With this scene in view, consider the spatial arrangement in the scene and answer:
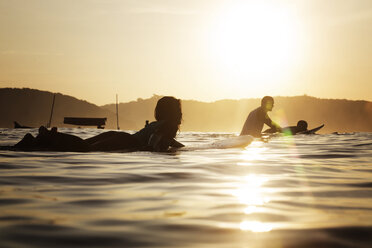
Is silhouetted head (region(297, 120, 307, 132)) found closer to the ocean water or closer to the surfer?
the surfer

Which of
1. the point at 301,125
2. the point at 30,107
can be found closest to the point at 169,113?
the point at 301,125

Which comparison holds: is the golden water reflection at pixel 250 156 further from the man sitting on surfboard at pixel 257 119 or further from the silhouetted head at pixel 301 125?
→ the silhouetted head at pixel 301 125

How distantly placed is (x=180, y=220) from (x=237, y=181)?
1708 millimetres

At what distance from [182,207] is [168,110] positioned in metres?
4.60

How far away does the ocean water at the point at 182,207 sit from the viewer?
193 centimetres

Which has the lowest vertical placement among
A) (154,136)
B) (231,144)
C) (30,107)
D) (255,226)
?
(255,226)

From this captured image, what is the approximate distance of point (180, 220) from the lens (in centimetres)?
230

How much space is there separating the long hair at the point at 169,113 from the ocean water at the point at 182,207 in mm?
2348

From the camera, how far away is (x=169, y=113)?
7.23 m

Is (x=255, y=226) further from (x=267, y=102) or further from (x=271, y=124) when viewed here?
(x=271, y=124)

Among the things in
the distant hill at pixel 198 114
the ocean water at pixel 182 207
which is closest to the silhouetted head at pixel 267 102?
the ocean water at pixel 182 207

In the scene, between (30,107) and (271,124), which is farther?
(30,107)

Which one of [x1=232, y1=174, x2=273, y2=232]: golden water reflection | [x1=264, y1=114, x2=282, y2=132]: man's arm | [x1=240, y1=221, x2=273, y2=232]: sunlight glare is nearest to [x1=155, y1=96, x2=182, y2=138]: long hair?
[x1=232, y1=174, x2=273, y2=232]: golden water reflection

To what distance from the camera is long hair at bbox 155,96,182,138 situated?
284 inches
